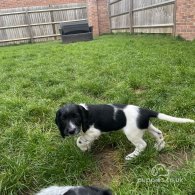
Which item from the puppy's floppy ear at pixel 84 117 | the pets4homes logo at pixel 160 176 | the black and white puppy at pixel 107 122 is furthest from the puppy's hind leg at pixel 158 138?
the puppy's floppy ear at pixel 84 117

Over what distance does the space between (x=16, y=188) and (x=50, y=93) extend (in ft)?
8.47

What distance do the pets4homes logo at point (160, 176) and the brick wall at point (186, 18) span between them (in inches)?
289

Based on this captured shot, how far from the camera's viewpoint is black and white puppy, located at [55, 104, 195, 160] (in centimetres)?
288

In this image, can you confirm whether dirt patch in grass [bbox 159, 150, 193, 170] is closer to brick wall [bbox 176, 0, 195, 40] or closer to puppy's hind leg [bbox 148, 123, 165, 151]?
puppy's hind leg [bbox 148, 123, 165, 151]

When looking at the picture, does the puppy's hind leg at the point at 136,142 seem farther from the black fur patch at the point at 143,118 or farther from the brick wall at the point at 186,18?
the brick wall at the point at 186,18

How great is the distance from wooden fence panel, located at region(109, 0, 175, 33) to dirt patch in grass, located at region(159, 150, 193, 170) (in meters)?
7.88

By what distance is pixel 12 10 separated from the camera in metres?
16.7

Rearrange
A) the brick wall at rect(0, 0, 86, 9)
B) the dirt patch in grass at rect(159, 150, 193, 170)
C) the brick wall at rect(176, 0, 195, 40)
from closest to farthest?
the dirt patch in grass at rect(159, 150, 193, 170) < the brick wall at rect(176, 0, 195, 40) < the brick wall at rect(0, 0, 86, 9)

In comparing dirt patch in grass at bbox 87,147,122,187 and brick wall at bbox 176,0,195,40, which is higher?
brick wall at bbox 176,0,195,40

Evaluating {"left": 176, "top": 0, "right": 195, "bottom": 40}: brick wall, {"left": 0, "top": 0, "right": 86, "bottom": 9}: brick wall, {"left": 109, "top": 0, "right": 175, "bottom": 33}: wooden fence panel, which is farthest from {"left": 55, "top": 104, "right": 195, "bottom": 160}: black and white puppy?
{"left": 0, "top": 0, "right": 86, "bottom": 9}: brick wall

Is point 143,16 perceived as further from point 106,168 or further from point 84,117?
point 106,168

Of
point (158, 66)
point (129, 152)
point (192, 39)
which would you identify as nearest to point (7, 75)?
point (158, 66)

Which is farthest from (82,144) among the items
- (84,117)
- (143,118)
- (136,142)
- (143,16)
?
(143,16)

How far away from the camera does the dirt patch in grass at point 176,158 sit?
2.82 m
